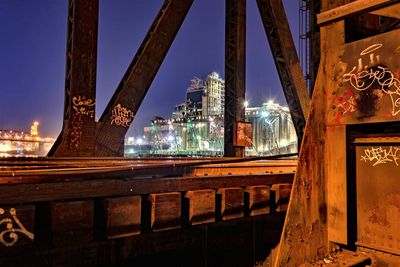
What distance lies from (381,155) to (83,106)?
5325 mm

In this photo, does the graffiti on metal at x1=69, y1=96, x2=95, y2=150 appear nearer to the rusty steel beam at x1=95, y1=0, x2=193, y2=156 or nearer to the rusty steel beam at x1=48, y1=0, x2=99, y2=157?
the rusty steel beam at x1=48, y1=0, x2=99, y2=157

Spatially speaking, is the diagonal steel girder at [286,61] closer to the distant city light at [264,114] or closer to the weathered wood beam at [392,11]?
the weathered wood beam at [392,11]

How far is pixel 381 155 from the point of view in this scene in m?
3.54

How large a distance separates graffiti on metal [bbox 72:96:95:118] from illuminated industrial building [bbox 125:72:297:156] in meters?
32.3

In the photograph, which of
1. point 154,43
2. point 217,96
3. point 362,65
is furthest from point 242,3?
point 217,96

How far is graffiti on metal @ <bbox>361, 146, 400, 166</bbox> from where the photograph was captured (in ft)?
11.3

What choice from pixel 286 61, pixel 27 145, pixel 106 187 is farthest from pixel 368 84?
pixel 27 145

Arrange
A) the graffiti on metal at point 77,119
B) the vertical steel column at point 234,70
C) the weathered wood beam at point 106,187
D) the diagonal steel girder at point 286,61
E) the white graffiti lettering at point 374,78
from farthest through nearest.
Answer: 1. the vertical steel column at point 234,70
2. the diagonal steel girder at point 286,61
3. the graffiti on metal at point 77,119
4. the white graffiti lettering at point 374,78
5. the weathered wood beam at point 106,187

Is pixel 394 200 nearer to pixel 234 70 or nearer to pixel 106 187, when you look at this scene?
pixel 106 187

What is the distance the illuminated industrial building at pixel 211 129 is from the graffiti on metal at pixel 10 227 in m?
35.5

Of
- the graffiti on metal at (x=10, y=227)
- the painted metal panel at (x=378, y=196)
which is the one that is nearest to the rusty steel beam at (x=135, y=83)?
the graffiti on metal at (x=10, y=227)

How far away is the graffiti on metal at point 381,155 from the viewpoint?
343cm

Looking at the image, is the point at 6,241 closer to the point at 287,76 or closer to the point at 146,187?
the point at 146,187

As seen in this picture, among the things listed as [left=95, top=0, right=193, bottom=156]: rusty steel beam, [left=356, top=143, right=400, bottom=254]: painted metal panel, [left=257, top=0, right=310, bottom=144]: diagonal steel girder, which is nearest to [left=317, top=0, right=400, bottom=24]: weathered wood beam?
[left=356, top=143, right=400, bottom=254]: painted metal panel
